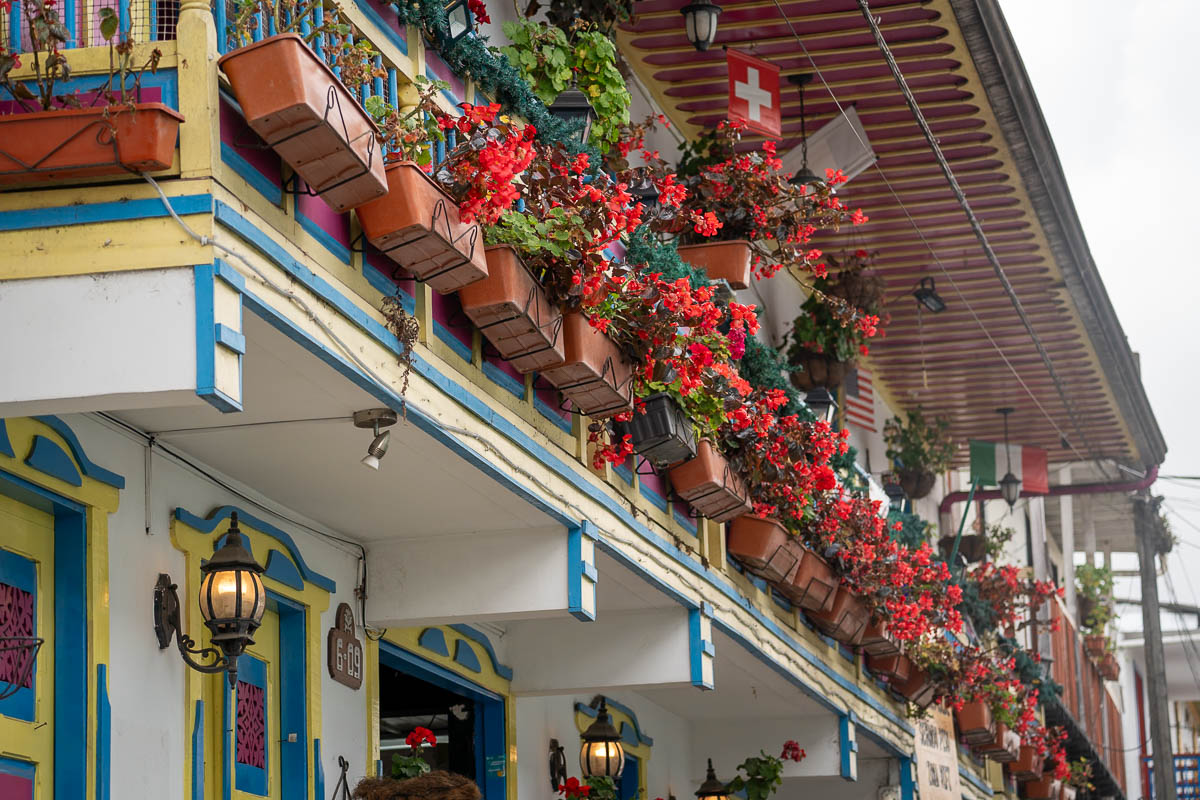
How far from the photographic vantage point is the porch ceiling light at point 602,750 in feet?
38.2

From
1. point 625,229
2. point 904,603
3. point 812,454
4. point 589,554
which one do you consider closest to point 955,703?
point 904,603

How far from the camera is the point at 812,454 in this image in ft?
37.0

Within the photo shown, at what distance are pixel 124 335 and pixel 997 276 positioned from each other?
12709 mm

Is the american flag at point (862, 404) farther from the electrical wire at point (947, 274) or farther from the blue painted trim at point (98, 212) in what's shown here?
the blue painted trim at point (98, 212)

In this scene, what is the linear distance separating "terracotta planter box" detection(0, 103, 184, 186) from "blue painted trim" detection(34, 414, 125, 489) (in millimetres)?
1493

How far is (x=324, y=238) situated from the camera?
600cm

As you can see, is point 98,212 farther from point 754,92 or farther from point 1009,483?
point 1009,483

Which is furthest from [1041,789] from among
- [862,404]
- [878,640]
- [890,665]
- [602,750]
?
[602,750]

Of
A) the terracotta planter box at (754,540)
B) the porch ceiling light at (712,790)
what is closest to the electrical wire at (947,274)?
the terracotta planter box at (754,540)

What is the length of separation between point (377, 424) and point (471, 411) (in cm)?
59

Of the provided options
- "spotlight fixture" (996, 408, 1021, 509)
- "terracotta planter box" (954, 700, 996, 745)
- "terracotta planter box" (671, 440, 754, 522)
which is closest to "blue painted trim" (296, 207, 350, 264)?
"terracotta planter box" (671, 440, 754, 522)

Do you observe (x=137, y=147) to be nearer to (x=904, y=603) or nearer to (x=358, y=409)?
(x=358, y=409)

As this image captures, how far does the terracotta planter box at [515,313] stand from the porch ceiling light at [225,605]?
→ 1.25 meters

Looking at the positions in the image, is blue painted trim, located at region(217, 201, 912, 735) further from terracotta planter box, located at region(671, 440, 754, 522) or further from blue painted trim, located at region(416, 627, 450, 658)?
blue painted trim, located at region(416, 627, 450, 658)
